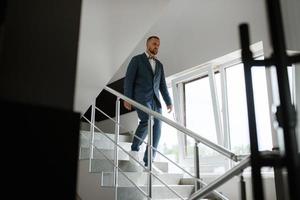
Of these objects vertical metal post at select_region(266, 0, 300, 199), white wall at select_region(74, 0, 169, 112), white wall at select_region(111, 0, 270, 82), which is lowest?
vertical metal post at select_region(266, 0, 300, 199)

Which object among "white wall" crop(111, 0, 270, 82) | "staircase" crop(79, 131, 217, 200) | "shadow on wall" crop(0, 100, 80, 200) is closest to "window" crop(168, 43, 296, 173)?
"white wall" crop(111, 0, 270, 82)

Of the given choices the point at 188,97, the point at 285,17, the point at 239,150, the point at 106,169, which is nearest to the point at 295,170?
the point at 285,17

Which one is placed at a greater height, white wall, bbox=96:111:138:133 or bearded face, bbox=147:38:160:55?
bearded face, bbox=147:38:160:55

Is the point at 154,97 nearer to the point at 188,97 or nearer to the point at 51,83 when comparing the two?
the point at 188,97

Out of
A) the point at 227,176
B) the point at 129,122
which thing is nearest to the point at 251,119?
the point at 227,176

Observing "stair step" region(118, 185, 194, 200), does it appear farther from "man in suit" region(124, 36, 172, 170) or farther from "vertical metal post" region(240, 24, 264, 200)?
"vertical metal post" region(240, 24, 264, 200)

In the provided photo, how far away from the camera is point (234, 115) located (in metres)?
3.08

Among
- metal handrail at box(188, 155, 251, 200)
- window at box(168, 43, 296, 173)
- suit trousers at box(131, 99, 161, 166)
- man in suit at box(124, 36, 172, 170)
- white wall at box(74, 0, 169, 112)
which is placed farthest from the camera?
window at box(168, 43, 296, 173)

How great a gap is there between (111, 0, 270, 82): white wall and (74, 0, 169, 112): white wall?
1340 millimetres

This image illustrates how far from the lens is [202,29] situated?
10.7ft

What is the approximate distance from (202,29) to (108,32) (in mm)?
1792

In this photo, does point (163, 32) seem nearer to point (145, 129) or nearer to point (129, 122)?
point (129, 122)

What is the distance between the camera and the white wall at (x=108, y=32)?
5.08ft

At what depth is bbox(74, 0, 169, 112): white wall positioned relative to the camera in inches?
61.0
